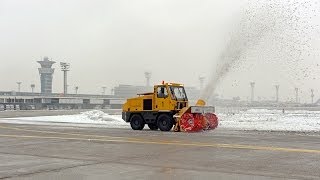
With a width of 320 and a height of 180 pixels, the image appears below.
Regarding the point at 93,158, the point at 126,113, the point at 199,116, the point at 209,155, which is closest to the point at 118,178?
the point at 93,158

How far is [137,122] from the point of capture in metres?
28.0

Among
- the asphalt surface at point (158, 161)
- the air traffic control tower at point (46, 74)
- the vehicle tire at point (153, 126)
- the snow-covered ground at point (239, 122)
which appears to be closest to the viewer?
the asphalt surface at point (158, 161)

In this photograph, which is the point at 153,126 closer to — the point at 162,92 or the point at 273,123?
the point at 162,92

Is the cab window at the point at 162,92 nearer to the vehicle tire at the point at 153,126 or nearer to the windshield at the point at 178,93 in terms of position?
the windshield at the point at 178,93

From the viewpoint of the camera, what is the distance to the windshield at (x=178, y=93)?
26.5 meters

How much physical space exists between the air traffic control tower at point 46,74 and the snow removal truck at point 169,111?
5714 inches

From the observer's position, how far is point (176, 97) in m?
26.5

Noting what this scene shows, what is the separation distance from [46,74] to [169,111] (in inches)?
5941

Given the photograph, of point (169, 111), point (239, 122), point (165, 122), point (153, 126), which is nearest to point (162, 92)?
point (169, 111)

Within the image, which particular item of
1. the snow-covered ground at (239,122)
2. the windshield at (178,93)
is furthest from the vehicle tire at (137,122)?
the snow-covered ground at (239,122)

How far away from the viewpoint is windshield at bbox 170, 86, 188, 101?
26.5 meters

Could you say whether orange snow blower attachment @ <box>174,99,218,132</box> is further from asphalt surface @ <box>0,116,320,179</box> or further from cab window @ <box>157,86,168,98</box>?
asphalt surface @ <box>0,116,320,179</box>

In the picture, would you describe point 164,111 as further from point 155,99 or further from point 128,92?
point 128,92

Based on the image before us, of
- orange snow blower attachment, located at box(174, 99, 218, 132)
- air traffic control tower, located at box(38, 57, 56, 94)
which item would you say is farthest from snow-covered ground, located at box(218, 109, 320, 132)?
air traffic control tower, located at box(38, 57, 56, 94)
